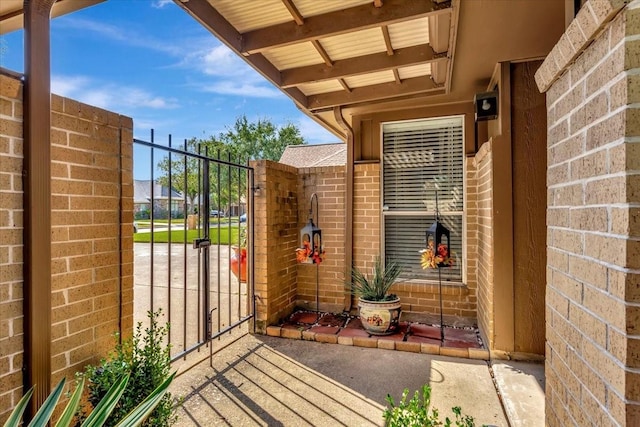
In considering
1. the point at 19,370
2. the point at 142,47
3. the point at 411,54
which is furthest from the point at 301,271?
the point at 142,47

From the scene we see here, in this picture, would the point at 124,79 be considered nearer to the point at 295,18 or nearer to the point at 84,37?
the point at 84,37

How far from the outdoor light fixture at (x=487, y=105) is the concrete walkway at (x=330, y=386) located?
214 centimetres

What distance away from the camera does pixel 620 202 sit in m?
0.75

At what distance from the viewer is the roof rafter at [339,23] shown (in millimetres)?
2121

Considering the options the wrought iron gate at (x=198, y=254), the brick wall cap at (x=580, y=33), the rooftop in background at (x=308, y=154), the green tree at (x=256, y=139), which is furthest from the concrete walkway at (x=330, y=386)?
the green tree at (x=256, y=139)

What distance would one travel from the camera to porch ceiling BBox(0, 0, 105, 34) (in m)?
1.82

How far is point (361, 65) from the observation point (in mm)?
2996

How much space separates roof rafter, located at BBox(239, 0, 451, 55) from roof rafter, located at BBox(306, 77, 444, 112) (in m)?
1.31

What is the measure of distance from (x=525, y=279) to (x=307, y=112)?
2.95 metres

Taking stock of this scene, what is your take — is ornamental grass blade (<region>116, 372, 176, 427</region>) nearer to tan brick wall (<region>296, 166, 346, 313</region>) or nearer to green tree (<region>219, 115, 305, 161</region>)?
tan brick wall (<region>296, 166, 346, 313</region>)

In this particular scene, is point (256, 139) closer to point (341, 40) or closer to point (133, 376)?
point (341, 40)

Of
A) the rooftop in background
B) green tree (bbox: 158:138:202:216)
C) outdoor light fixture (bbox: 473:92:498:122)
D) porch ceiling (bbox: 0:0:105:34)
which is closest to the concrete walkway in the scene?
green tree (bbox: 158:138:202:216)

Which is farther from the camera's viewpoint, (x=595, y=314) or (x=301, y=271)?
(x=301, y=271)

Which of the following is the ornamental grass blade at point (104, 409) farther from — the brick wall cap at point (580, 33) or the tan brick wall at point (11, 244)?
the brick wall cap at point (580, 33)
